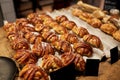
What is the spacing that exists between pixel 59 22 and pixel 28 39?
65 cm

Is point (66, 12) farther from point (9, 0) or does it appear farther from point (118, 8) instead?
point (9, 0)

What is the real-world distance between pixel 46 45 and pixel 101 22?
40.9 inches

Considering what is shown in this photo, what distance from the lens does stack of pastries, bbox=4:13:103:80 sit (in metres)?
1.56

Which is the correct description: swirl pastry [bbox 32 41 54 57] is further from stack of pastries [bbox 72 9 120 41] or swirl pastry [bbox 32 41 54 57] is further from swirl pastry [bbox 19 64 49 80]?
stack of pastries [bbox 72 9 120 41]

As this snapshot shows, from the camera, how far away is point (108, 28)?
2.22m

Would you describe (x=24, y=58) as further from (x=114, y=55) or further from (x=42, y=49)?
(x=114, y=55)

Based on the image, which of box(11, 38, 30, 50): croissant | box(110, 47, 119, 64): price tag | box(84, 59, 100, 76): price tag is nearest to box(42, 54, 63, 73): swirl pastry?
box(84, 59, 100, 76): price tag

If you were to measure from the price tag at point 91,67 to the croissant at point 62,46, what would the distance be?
1.18 ft

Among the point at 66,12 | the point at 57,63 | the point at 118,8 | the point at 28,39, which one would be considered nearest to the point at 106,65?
the point at 57,63

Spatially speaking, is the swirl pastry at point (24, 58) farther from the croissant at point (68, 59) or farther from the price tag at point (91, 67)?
the price tag at point (91, 67)

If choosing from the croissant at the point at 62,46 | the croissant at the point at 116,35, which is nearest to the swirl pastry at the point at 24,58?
the croissant at the point at 62,46

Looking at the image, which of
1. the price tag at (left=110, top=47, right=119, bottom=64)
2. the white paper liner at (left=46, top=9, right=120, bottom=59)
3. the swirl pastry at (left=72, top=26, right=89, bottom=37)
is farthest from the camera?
the swirl pastry at (left=72, top=26, right=89, bottom=37)

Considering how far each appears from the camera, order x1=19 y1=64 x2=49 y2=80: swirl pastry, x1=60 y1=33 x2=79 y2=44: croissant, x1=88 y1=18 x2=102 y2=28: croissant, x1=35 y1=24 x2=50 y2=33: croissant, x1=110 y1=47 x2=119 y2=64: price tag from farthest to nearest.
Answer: x1=88 y1=18 x2=102 y2=28: croissant < x1=35 y1=24 x2=50 y2=33: croissant < x1=60 y1=33 x2=79 y2=44: croissant < x1=110 y1=47 x2=119 y2=64: price tag < x1=19 y1=64 x2=49 y2=80: swirl pastry

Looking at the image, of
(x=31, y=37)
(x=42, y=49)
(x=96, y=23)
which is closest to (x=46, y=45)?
(x=42, y=49)
